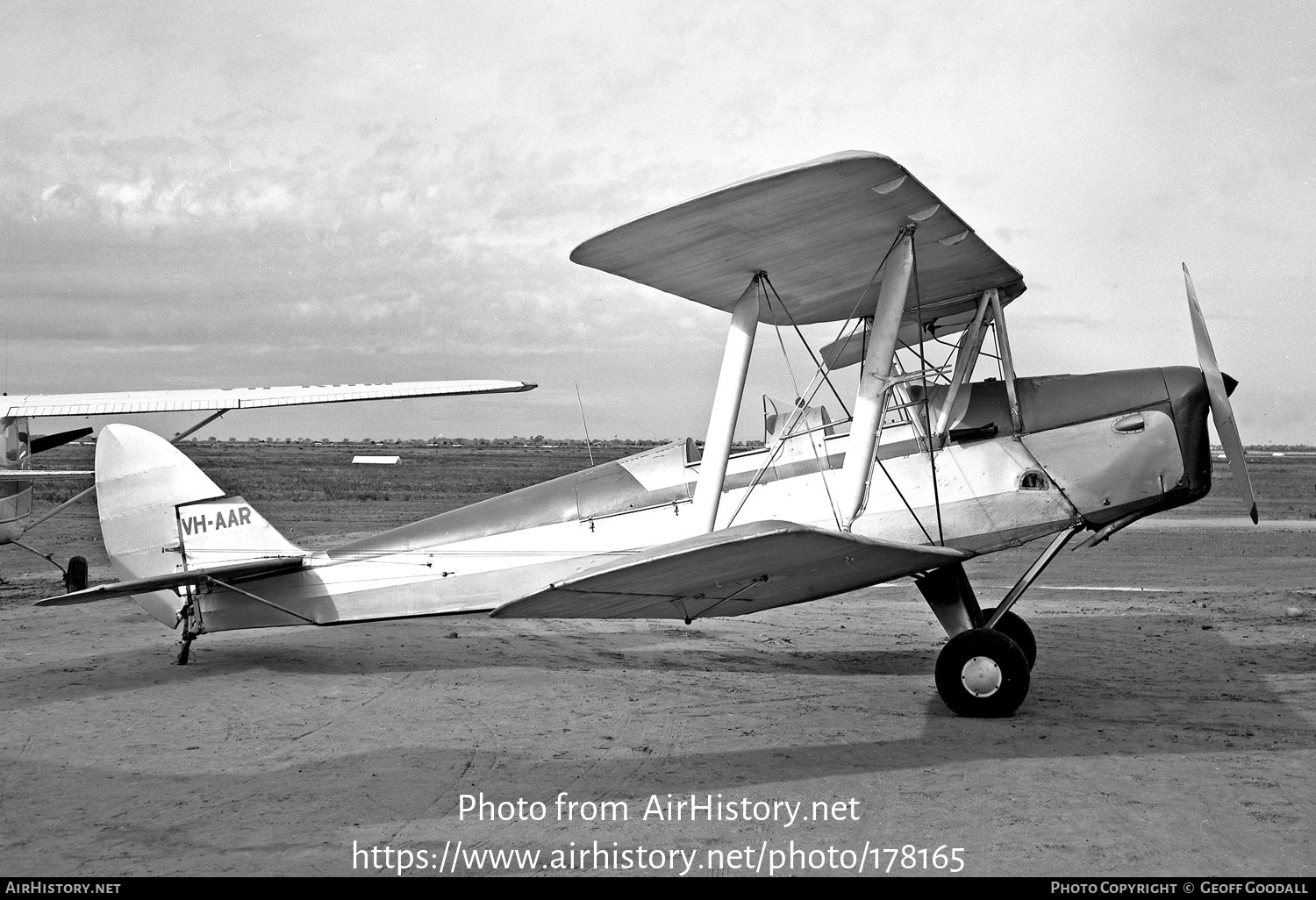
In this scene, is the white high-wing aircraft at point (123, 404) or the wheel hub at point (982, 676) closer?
the wheel hub at point (982, 676)

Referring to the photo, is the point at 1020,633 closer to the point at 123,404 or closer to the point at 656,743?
the point at 656,743

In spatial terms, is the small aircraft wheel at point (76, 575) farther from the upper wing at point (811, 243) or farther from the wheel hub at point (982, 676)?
the wheel hub at point (982, 676)

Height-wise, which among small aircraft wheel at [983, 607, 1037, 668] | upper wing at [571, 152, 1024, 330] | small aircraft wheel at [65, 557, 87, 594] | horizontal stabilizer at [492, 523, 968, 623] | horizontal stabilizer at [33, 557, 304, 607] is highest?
upper wing at [571, 152, 1024, 330]

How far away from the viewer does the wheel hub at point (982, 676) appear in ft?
21.0

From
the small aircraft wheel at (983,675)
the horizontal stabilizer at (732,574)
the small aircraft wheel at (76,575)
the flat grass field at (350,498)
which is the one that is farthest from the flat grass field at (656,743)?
the flat grass field at (350,498)

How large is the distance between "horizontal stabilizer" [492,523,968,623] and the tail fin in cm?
361

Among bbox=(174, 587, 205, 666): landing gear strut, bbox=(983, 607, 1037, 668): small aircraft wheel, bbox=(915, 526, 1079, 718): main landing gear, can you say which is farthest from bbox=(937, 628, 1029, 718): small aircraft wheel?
bbox=(174, 587, 205, 666): landing gear strut

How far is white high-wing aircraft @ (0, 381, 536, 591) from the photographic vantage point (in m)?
9.44

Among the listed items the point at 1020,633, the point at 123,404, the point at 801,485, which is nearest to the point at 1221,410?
the point at 1020,633

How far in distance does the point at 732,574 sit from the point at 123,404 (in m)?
A: 8.33

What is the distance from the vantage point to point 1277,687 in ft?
24.4

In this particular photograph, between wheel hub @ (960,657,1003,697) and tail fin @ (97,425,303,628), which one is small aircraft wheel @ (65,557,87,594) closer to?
tail fin @ (97,425,303,628)

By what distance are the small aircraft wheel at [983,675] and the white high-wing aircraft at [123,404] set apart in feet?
14.8

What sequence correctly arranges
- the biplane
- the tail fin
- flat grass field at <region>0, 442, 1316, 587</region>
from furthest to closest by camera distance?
flat grass field at <region>0, 442, 1316, 587</region> < the tail fin < the biplane
